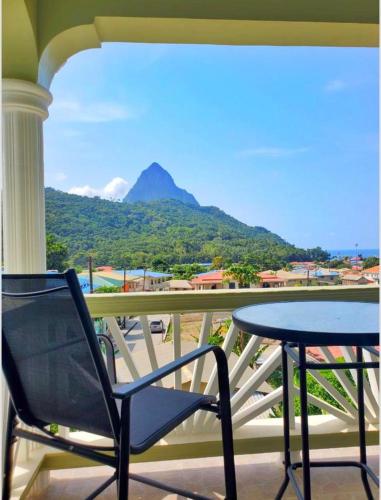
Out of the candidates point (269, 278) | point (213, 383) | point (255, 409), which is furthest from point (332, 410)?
point (269, 278)

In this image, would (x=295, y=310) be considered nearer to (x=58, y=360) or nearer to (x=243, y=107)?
(x=58, y=360)

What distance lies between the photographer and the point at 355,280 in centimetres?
248

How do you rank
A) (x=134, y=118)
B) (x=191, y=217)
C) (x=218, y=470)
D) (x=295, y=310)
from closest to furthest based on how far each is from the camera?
1. (x=295, y=310)
2. (x=218, y=470)
3. (x=191, y=217)
4. (x=134, y=118)

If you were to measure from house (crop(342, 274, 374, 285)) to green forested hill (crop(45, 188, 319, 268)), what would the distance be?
1449 mm

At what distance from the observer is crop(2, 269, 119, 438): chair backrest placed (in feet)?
3.88

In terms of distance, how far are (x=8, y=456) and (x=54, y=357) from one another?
0.46 m

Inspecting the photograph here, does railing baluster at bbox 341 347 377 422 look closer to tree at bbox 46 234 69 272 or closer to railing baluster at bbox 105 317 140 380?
railing baluster at bbox 105 317 140 380

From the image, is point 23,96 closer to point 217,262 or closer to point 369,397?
point 369,397

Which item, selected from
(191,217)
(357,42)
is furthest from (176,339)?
(191,217)

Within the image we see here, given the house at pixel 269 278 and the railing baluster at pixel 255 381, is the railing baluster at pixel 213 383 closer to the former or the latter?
the railing baluster at pixel 255 381

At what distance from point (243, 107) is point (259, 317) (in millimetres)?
13559

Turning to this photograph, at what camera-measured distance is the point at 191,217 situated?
5422mm

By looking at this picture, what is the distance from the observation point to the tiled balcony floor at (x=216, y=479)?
1.96 metres

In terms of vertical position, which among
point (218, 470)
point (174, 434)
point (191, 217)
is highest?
point (191, 217)
